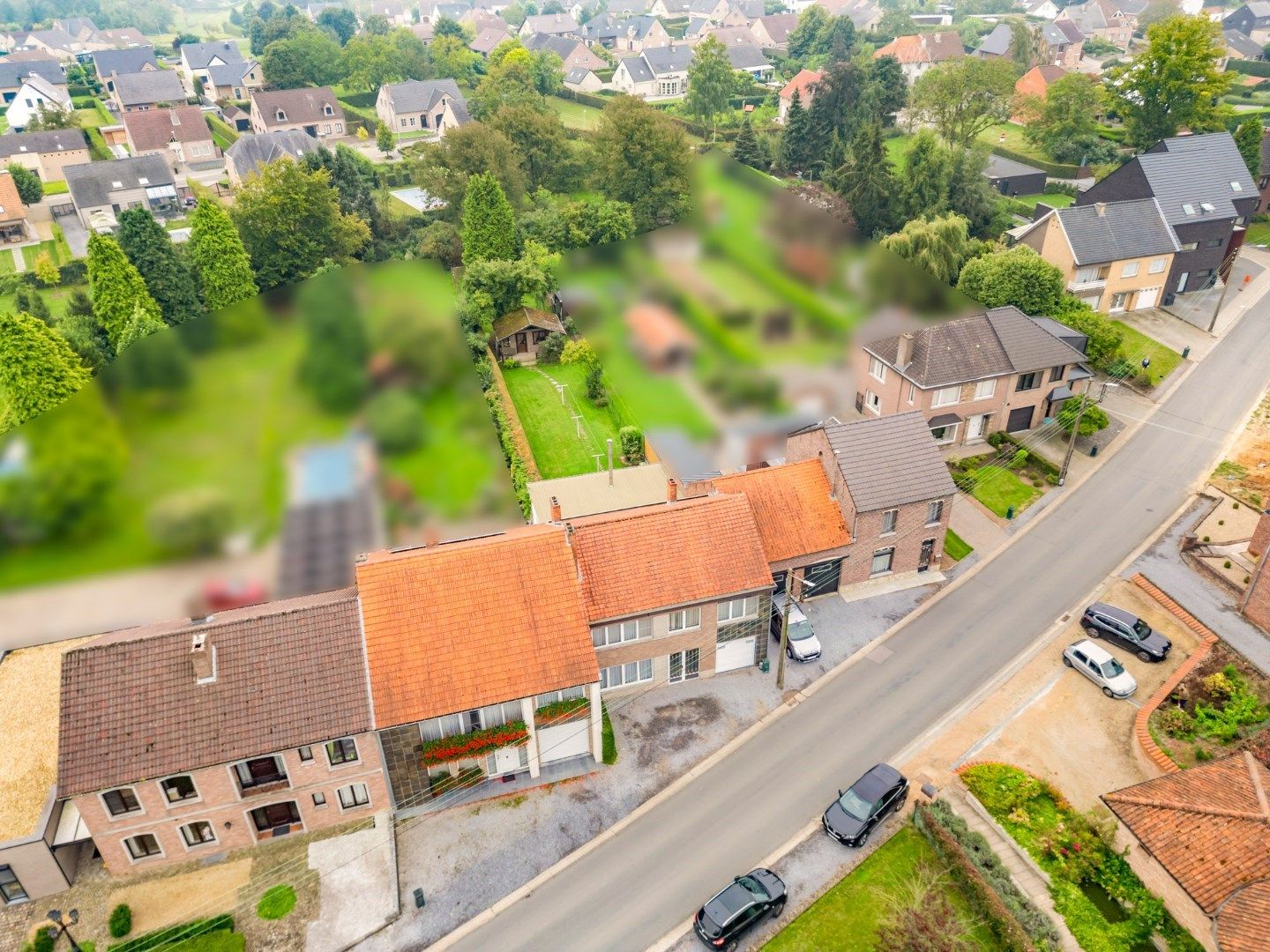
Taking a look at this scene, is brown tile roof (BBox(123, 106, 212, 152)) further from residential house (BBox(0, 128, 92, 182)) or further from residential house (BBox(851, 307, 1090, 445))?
residential house (BBox(851, 307, 1090, 445))

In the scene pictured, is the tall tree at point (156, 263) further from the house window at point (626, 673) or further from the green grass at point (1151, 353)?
the green grass at point (1151, 353)

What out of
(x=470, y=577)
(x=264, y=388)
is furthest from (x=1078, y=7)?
(x=264, y=388)

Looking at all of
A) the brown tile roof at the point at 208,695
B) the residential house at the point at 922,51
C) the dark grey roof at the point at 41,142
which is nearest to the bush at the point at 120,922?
the brown tile roof at the point at 208,695

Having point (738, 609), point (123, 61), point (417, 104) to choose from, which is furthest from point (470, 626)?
point (123, 61)

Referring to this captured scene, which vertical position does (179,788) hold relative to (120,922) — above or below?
above

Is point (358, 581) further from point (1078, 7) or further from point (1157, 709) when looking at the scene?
point (1078, 7)

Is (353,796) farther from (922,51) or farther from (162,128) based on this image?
(922,51)
